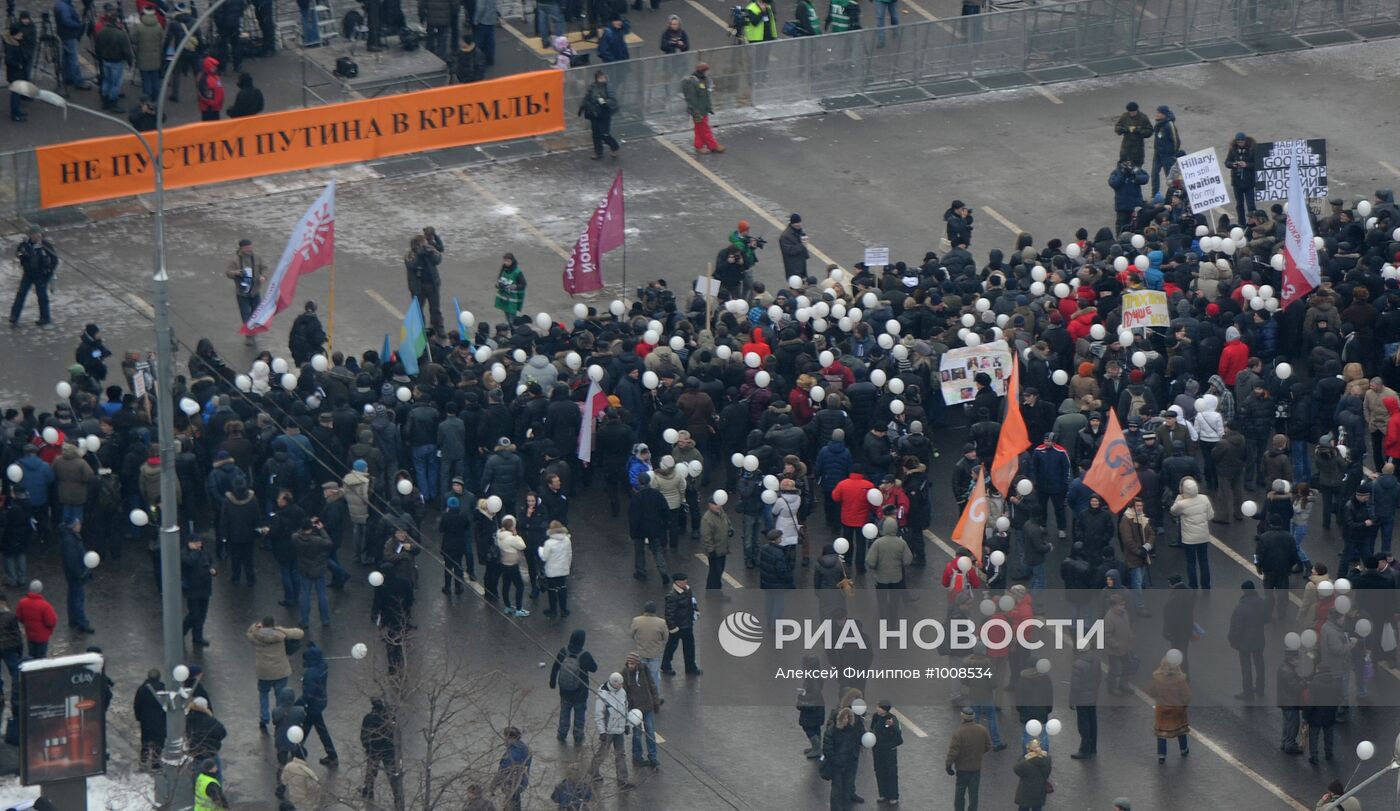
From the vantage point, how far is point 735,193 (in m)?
42.2

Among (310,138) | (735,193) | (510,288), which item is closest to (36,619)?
(510,288)

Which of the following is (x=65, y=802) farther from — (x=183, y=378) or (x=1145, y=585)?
(x=1145, y=585)

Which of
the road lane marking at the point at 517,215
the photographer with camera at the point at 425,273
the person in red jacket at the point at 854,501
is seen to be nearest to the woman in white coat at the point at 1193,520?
the person in red jacket at the point at 854,501

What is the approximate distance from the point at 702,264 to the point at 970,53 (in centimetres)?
873

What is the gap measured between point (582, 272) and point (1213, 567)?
9.70 m

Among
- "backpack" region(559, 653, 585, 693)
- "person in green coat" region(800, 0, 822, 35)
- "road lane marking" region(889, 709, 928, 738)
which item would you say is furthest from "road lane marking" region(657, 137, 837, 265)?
"backpack" region(559, 653, 585, 693)

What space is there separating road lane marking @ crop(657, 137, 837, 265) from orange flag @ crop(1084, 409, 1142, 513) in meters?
10.8

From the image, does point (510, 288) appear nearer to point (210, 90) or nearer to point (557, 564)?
point (557, 564)

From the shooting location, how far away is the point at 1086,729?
91.4 ft

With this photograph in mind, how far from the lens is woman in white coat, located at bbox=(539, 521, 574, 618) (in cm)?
2953

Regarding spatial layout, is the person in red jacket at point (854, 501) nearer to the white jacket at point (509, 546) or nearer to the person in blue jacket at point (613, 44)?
the white jacket at point (509, 546)

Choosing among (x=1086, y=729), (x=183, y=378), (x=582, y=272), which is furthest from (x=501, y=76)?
(x=1086, y=729)

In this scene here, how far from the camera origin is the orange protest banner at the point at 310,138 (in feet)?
132

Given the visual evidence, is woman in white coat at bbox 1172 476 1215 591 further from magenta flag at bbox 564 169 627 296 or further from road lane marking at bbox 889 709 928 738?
magenta flag at bbox 564 169 627 296
